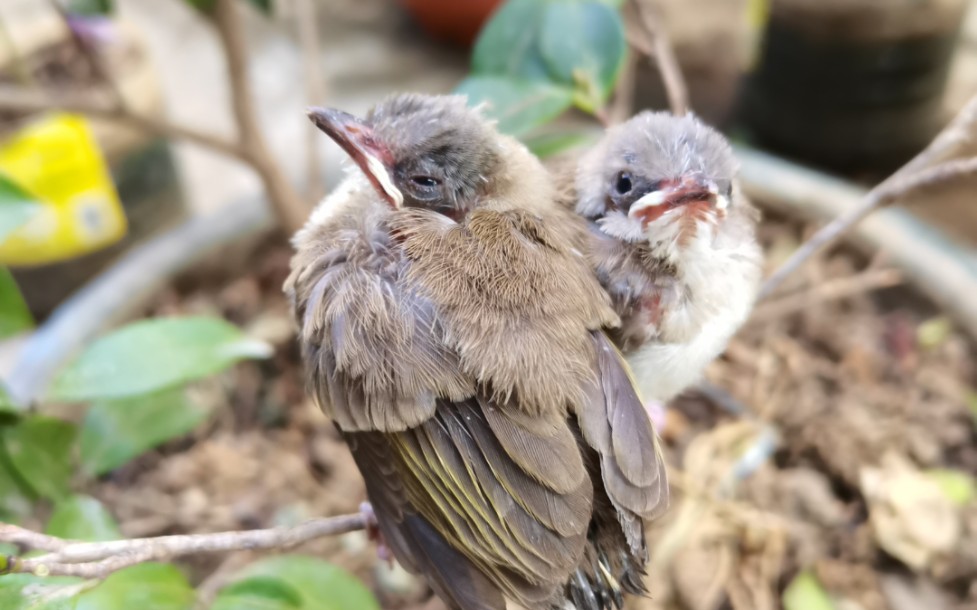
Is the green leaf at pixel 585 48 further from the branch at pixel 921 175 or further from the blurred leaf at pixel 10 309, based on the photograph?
the blurred leaf at pixel 10 309

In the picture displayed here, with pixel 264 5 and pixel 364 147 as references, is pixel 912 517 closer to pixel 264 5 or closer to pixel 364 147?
pixel 364 147

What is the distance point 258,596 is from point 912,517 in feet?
2.68

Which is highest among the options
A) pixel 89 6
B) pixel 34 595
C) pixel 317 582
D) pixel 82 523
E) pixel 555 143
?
pixel 89 6

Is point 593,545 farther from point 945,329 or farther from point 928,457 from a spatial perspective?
point 945,329

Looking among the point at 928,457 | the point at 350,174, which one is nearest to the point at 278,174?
the point at 350,174

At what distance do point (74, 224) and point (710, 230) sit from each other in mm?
1159

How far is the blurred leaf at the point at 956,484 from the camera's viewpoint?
1.05m

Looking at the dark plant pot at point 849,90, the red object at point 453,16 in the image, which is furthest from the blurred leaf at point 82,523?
the red object at point 453,16

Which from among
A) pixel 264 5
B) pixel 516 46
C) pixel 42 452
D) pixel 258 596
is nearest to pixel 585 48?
pixel 516 46

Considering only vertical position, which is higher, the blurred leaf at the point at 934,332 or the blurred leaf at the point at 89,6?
the blurred leaf at the point at 89,6

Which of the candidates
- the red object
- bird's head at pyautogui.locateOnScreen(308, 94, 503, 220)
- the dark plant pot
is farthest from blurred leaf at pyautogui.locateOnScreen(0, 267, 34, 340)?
the red object

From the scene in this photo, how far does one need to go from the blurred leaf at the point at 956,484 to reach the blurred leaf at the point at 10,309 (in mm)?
1207

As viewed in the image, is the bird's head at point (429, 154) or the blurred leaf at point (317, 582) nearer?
the bird's head at point (429, 154)

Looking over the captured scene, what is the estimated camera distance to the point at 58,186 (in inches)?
52.5
